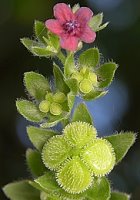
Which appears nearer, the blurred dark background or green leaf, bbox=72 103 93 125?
green leaf, bbox=72 103 93 125

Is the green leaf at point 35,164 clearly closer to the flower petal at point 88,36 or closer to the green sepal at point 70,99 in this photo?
the green sepal at point 70,99

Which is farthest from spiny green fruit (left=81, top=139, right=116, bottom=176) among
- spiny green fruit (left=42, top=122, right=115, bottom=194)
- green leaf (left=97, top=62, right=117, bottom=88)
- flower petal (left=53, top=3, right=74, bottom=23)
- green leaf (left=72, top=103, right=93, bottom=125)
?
flower petal (left=53, top=3, right=74, bottom=23)

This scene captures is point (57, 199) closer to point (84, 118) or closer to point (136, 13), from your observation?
point (84, 118)

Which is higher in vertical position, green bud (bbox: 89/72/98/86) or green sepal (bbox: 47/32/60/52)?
green sepal (bbox: 47/32/60/52)

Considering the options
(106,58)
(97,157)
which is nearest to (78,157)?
(97,157)

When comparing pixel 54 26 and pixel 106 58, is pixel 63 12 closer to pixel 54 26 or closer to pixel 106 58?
pixel 54 26

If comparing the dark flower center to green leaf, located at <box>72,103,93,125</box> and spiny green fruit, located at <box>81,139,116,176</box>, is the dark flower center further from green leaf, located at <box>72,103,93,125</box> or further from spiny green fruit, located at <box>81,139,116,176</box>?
spiny green fruit, located at <box>81,139,116,176</box>

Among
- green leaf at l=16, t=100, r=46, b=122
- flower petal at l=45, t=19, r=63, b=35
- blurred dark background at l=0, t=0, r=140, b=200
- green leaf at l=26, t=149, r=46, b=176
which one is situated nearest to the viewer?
flower petal at l=45, t=19, r=63, b=35
